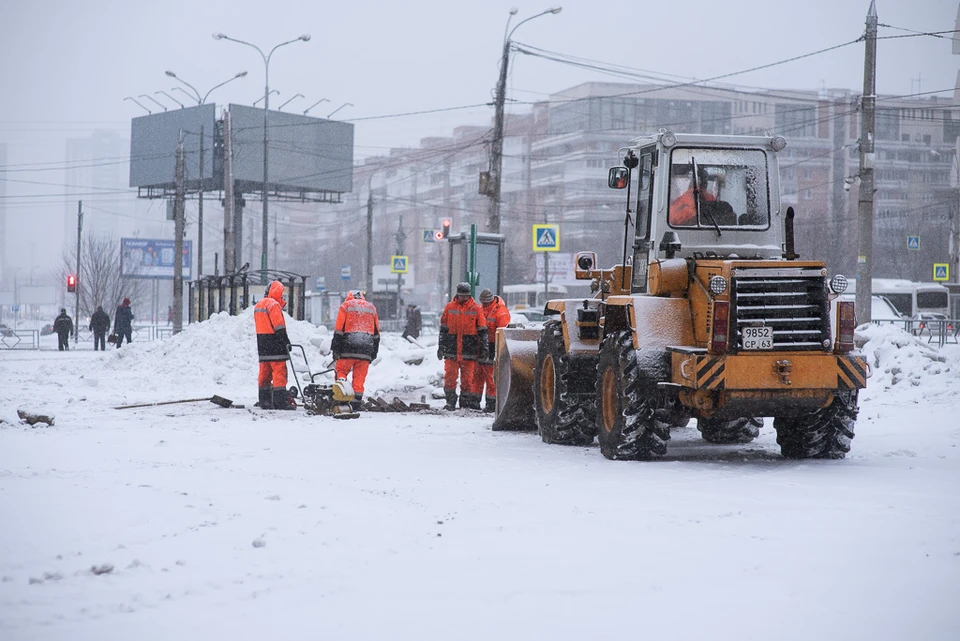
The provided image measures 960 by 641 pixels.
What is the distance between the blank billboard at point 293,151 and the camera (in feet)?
194

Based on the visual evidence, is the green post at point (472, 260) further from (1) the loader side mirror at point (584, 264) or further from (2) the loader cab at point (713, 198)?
(2) the loader cab at point (713, 198)

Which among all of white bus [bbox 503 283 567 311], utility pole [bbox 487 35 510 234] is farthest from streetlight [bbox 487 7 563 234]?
white bus [bbox 503 283 567 311]

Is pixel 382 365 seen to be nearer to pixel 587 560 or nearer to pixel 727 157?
pixel 727 157

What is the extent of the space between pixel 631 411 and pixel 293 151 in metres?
53.4

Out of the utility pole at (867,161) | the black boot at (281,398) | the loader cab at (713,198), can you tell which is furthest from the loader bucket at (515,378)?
the utility pole at (867,161)

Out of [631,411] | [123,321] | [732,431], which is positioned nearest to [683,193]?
[631,411]

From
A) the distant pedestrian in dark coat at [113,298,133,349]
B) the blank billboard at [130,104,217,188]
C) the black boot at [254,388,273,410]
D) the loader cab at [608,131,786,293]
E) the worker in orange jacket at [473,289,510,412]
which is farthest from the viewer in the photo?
the blank billboard at [130,104,217,188]

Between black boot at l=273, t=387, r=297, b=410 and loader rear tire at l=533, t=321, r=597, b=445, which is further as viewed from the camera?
black boot at l=273, t=387, r=297, b=410

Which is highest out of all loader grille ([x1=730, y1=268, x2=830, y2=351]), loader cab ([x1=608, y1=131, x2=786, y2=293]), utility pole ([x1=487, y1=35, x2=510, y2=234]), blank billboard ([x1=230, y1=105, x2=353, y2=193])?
blank billboard ([x1=230, y1=105, x2=353, y2=193])

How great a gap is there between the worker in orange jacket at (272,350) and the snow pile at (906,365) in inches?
312

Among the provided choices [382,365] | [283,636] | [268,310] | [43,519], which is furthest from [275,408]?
[283,636]

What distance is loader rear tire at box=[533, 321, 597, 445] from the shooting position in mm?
11883

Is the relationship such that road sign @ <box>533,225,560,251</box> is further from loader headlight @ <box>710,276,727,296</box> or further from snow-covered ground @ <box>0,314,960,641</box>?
loader headlight @ <box>710,276,727,296</box>

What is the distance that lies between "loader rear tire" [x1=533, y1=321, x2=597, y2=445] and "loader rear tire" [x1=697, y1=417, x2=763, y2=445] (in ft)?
4.01
